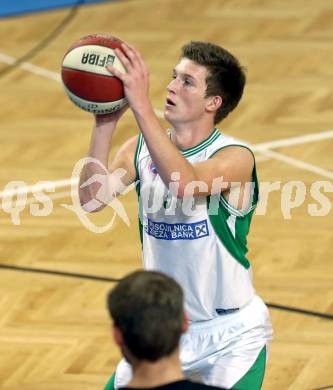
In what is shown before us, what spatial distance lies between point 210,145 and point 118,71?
656 millimetres

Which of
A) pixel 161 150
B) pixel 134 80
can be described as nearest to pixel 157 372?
pixel 161 150

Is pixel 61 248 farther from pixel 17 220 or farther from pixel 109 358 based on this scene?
pixel 109 358

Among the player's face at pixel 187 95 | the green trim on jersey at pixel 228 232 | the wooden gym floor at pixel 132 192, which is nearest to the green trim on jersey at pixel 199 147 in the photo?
the player's face at pixel 187 95

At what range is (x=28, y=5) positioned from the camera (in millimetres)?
14500

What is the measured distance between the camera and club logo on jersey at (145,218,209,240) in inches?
215

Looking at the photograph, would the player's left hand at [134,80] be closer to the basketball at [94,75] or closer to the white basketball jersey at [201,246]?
the basketball at [94,75]

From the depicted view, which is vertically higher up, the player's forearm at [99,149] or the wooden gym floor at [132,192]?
the player's forearm at [99,149]

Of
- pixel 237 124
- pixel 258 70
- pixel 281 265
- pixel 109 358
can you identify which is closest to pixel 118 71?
pixel 109 358

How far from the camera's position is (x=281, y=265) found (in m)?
8.43

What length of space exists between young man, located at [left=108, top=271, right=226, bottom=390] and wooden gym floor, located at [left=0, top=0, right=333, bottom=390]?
3299 millimetres

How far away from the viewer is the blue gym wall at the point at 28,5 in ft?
47.1

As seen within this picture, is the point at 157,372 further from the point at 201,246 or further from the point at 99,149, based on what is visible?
the point at 99,149

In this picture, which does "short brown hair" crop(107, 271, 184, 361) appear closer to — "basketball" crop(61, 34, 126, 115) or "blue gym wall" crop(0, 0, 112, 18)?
"basketball" crop(61, 34, 126, 115)

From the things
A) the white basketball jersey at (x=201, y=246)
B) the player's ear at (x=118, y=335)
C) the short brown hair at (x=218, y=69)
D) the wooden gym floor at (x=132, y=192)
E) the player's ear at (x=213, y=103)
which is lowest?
the wooden gym floor at (x=132, y=192)
